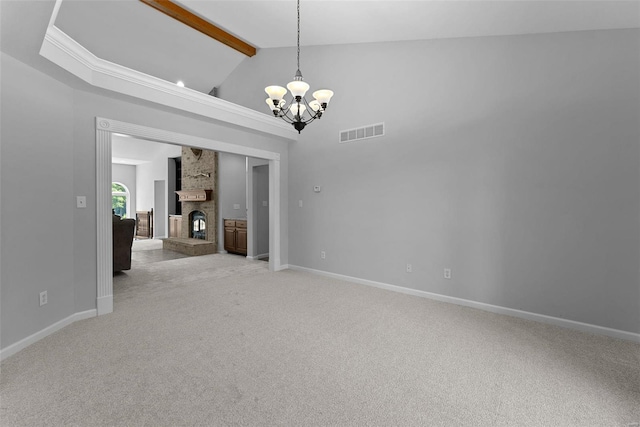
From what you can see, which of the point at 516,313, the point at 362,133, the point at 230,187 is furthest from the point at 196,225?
the point at 516,313

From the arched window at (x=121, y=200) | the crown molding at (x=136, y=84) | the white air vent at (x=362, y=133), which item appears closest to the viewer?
the crown molding at (x=136, y=84)

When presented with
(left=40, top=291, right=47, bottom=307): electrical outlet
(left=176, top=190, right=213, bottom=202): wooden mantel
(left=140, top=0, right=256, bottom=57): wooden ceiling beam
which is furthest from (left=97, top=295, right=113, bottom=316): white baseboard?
(left=176, top=190, right=213, bottom=202): wooden mantel

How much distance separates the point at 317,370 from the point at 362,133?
A: 3.37m

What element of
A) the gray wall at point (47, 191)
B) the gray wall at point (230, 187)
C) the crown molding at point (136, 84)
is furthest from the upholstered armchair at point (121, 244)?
the crown molding at point (136, 84)

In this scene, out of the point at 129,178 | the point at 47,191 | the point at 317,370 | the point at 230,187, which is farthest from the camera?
the point at 129,178

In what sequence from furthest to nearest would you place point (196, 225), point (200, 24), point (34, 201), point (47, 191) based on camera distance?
1. point (196, 225)
2. point (200, 24)
3. point (47, 191)
4. point (34, 201)

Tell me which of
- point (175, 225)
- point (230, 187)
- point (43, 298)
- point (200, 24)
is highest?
point (200, 24)

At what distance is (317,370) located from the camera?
84.1 inches

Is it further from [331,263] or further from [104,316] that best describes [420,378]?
[104,316]

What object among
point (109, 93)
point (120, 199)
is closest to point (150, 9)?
point (109, 93)

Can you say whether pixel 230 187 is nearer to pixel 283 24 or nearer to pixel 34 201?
pixel 283 24

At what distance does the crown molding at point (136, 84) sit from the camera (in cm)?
242

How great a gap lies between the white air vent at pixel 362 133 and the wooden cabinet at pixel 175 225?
6.33 m

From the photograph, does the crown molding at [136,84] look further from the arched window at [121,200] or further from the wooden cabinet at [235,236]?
the arched window at [121,200]
